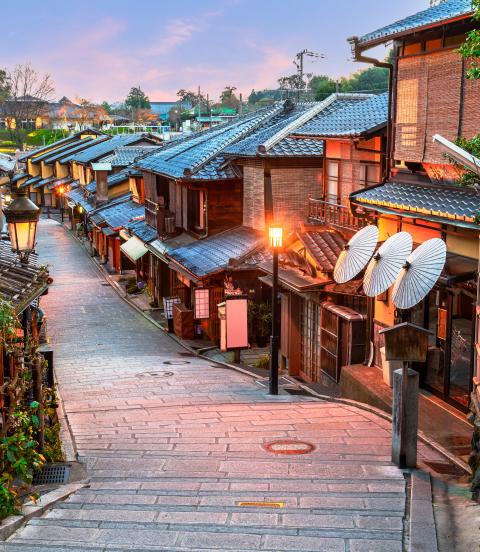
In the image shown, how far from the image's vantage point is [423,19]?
47.5 feet

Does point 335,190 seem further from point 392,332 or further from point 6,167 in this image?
point 392,332

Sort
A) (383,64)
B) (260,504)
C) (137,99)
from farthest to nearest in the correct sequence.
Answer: (137,99)
(383,64)
(260,504)

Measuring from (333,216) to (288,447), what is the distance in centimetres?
1097

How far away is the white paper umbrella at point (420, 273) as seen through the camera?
11844mm

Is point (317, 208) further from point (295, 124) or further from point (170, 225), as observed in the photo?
point (170, 225)

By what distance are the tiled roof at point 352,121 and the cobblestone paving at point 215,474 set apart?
7.19 m

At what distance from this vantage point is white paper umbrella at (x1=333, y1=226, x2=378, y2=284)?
1505 centimetres

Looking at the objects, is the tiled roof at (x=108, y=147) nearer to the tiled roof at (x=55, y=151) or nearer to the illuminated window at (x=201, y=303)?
the tiled roof at (x=55, y=151)

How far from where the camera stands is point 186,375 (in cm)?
2017

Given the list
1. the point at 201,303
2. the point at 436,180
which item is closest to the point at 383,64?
the point at 436,180

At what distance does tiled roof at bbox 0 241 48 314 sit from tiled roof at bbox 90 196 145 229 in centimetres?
2747

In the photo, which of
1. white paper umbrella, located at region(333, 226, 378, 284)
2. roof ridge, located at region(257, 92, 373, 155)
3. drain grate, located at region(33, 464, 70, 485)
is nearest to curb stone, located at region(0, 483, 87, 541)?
drain grate, located at region(33, 464, 70, 485)

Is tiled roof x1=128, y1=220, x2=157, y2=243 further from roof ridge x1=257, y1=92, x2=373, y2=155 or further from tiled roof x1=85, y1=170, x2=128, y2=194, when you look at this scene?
tiled roof x1=85, y1=170, x2=128, y2=194

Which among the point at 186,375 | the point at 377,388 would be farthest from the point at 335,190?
the point at 377,388
